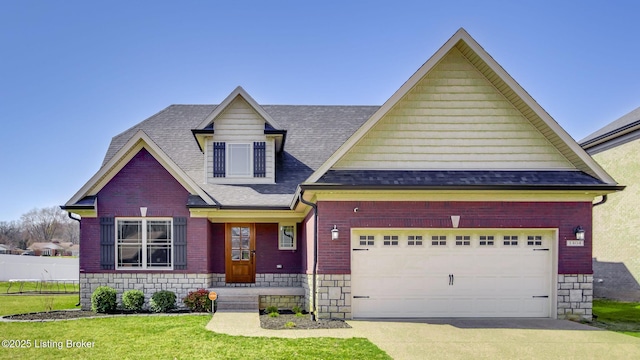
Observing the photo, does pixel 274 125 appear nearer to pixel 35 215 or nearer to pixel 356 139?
pixel 356 139

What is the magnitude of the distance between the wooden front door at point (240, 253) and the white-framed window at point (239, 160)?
5.60ft

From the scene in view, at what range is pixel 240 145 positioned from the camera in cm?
1521

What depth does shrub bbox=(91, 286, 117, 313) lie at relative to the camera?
12.6 meters

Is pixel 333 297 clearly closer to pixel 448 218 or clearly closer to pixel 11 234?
pixel 448 218

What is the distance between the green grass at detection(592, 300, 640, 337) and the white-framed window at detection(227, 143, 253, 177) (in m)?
10.4

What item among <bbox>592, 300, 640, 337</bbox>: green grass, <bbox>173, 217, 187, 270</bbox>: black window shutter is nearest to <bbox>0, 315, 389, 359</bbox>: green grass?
<bbox>173, 217, 187, 270</bbox>: black window shutter

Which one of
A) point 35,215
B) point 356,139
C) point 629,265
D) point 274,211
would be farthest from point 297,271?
point 35,215

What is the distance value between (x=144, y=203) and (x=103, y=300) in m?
2.81

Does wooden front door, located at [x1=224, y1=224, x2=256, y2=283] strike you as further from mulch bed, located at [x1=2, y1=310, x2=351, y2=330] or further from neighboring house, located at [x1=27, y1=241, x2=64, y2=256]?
neighboring house, located at [x1=27, y1=241, x2=64, y2=256]

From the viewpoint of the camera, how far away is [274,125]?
14898 mm

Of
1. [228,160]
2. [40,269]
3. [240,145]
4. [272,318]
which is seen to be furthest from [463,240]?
[40,269]

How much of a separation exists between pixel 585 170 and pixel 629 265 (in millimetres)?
6356

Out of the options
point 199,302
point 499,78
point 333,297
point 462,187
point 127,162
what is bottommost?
point 199,302

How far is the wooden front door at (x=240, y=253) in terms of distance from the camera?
15.1 metres
